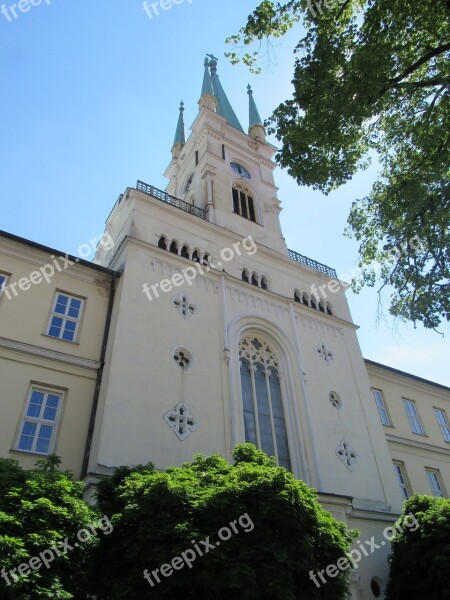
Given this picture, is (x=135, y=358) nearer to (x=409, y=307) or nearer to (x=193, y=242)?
(x=193, y=242)

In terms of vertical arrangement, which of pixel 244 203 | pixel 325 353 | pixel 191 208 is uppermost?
pixel 244 203

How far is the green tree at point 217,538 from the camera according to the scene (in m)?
9.09

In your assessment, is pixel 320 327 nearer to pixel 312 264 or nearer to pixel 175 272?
pixel 312 264

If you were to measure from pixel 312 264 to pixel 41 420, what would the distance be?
16.7 metres

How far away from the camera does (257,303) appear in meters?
21.2

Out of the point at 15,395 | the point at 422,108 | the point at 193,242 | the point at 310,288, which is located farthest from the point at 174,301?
the point at 422,108

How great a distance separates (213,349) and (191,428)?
349cm

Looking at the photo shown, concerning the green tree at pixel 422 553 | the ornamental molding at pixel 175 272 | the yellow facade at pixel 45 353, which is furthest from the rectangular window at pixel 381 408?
the yellow facade at pixel 45 353

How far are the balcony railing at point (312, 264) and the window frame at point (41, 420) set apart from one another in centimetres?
1466

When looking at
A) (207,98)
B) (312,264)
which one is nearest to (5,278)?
(312,264)

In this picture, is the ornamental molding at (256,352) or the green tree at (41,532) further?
the ornamental molding at (256,352)

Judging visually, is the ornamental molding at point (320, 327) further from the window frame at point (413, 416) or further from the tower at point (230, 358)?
the window frame at point (413, 416)

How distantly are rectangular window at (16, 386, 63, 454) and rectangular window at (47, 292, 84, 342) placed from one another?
82.1 inches

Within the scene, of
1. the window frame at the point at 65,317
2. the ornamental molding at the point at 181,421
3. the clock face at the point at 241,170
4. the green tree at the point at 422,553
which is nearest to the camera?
the green tree at the point at 422,553
